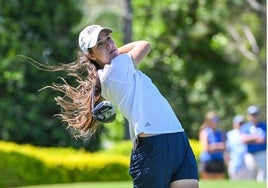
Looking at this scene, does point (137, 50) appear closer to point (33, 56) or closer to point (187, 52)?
point (33, 56)

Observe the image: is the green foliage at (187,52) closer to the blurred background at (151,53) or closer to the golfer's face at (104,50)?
the blurred background at (151,53)

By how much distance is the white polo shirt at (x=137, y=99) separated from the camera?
5523mm

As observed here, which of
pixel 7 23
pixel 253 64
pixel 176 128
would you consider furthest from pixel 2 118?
pixel 253 64

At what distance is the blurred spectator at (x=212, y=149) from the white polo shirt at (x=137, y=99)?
979 cm

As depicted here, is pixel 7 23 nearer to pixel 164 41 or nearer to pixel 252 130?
pixel 164 41

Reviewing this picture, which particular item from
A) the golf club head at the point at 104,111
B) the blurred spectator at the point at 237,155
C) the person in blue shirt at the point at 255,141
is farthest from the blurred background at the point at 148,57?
the golf club head at the point at 104,111

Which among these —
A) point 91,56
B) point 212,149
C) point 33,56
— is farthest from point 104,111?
point 33,56

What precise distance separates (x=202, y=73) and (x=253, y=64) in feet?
49.1

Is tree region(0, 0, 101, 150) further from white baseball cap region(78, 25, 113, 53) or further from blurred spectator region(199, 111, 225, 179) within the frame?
white baseball cap region(78, 25, 113, 53)

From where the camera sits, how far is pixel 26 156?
16453 mm

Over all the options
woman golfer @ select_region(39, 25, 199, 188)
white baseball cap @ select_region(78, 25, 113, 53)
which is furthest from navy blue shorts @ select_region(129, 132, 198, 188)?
white baseball cap @ select_region(78, 25, 113, 53)

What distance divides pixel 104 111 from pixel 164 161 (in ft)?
1.59

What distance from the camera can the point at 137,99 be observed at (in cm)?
554

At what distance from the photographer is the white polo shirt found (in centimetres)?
552
